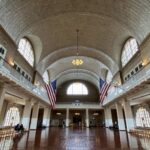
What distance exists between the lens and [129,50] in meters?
14.6

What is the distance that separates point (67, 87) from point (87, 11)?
24.0 meters

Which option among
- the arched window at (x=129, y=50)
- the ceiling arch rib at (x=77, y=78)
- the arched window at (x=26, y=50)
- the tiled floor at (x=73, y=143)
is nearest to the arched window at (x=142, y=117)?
the arched window at (x=129, y=50)

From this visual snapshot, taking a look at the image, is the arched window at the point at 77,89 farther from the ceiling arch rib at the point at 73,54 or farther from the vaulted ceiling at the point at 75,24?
the vaulted ceiling at the point at 75,24

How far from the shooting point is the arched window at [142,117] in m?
16.3

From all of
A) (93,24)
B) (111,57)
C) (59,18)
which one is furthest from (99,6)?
(111,57)

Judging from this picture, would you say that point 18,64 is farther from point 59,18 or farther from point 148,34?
point 148,34

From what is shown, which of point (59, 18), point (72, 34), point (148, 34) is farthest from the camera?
point (72, 34)

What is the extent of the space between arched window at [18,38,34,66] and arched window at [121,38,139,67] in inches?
489

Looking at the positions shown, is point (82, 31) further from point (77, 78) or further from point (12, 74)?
point (77, 78)

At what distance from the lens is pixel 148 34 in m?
9.81

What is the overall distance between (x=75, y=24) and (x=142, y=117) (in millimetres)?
15731

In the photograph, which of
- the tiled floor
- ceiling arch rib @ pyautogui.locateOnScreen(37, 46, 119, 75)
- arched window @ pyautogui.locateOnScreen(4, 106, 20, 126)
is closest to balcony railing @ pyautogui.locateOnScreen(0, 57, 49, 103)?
the tiled floor

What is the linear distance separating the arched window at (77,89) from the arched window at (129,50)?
18.5 meters

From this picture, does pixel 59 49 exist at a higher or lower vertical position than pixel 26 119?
higher
